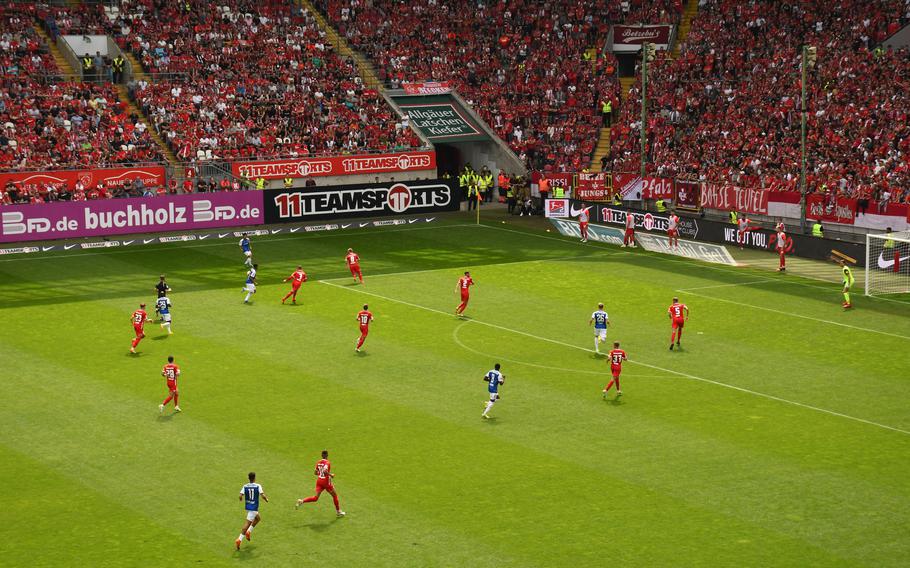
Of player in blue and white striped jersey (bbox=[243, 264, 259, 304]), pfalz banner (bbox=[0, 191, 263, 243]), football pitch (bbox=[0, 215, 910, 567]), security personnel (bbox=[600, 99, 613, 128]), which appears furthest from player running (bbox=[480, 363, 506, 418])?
security personnel (bbox=[600, 99, 613, 128])

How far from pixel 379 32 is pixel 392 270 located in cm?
3109

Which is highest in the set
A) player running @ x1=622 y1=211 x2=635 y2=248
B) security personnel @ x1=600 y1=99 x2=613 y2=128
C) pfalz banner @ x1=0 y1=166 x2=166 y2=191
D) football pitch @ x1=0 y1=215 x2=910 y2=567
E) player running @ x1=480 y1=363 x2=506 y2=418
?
security personnel @ x1=600 y1=99 x2=613 y2=128

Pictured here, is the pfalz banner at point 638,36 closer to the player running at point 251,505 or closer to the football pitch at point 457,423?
the football pitch at point 457,423

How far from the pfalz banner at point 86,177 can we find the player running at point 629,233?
22609mm

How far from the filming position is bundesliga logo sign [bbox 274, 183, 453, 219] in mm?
61531

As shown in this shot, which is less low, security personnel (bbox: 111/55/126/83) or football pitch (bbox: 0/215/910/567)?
security personnel (bbox: 111/55/126/83)

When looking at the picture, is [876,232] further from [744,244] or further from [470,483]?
[470,483]

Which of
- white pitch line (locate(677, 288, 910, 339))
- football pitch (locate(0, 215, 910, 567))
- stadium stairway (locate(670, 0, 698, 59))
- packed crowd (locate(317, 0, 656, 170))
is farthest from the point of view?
stadium stairway (locate(670, 0, 698, 59))

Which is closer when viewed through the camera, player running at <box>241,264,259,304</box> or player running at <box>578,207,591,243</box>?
player running at <box>241,264,259,304</box>

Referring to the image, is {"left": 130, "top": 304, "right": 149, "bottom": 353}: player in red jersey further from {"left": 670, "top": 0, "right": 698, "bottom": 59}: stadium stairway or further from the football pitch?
{"left": 670, "top": 0, "right": 698, "bottom": 59}: stadium stairway

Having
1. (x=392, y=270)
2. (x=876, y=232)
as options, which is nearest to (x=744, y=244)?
(x=876, y=232)

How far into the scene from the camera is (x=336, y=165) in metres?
67.9

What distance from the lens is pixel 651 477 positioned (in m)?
26.8

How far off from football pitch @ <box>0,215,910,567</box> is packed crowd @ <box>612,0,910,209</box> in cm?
1369
